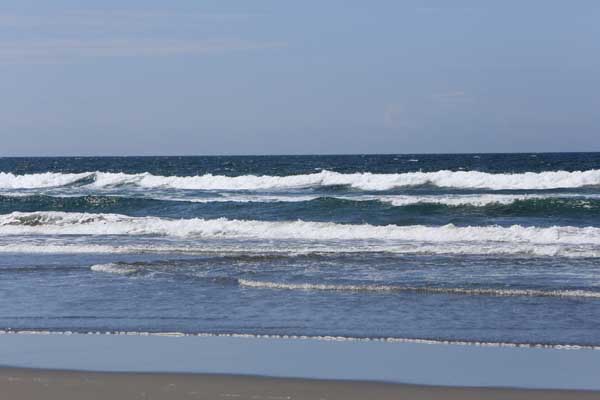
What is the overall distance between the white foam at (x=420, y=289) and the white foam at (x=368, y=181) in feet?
77.3

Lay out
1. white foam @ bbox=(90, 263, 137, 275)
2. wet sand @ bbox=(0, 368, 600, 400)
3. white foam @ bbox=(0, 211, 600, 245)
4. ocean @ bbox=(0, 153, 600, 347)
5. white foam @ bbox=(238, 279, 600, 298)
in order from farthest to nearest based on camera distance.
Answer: white foam @ bbox=(0, 211, 600, 245) → white foam @ bbox=(90, 263, 137, 275) → white foam @ bbox=(238, 279, 600, 298) → ocean @ bbox=(0, 153, 600, 347) → wet sand @ bbox=(0, 368, 600, 400)

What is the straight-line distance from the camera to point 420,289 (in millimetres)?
12133

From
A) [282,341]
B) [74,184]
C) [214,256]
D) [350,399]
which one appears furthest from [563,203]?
[74,184]

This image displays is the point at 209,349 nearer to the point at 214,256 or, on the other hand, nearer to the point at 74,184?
the point at 214,256

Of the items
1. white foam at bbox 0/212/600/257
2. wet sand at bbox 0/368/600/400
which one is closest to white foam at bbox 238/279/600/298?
white foam at bbox 0/212/600/257

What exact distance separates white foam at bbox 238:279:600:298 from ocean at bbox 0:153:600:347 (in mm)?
28

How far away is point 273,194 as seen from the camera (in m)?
35.2

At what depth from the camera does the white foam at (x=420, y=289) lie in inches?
459

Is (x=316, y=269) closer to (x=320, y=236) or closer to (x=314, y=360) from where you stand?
(x=314, y=360)

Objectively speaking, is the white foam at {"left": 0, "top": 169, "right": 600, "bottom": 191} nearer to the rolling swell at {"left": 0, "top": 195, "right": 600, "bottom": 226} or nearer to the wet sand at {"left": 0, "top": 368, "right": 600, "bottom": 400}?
the rolling swell at {"left": 0, "top": 195, "right": 600, "bottom": 226}

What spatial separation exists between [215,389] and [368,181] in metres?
30.9

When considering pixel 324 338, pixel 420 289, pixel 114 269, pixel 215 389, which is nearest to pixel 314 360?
pixel 324 338

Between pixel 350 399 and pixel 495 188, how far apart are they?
2896 cm

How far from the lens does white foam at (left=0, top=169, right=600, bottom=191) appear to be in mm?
35750
